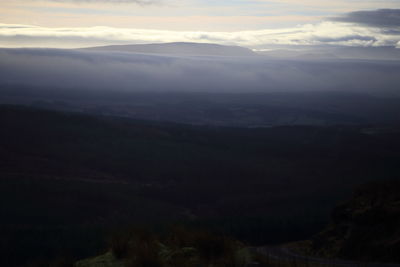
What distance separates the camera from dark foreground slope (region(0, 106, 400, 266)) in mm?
27545

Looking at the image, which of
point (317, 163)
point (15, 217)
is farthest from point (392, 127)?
point (15, 217)

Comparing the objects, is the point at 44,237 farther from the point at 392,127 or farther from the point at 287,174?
the point at 392,127

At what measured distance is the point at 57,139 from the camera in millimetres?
57375

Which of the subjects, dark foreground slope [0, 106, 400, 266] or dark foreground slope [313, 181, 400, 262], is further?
dark foreground slope [0, 106, 400, 266]

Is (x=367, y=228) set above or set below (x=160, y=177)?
above

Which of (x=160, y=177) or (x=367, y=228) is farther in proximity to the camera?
(x=160, y=177)

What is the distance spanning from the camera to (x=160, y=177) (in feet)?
161

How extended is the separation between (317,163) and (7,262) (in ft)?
128

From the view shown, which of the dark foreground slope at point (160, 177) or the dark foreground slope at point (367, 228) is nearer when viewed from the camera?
the dark foreground slope at point (367, 228)

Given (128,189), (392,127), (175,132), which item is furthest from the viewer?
(392,127)

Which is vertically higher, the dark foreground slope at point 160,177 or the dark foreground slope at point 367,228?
the dark foreground slope at point 367,228

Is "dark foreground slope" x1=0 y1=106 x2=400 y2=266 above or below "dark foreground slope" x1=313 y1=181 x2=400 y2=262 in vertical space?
below

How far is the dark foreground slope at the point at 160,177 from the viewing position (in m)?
27.5

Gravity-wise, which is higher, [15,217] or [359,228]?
[359,228]
